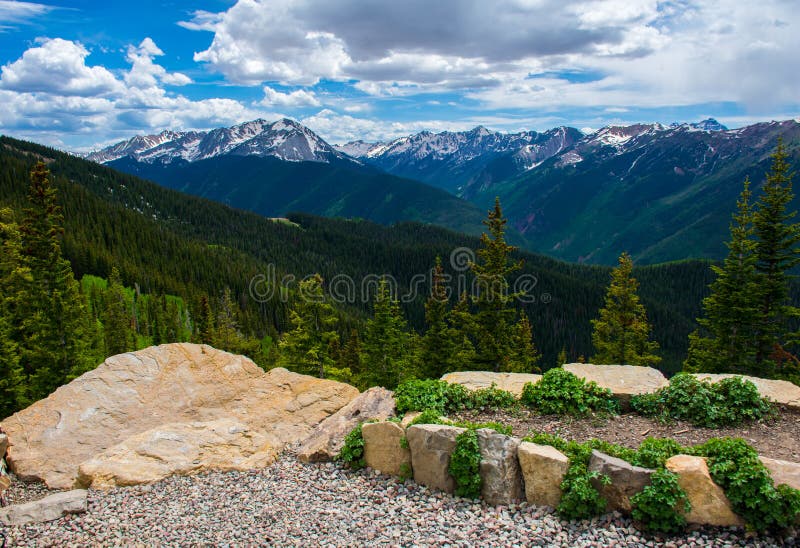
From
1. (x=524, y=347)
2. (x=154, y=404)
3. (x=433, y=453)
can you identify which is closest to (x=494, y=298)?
(x=524, y=347)

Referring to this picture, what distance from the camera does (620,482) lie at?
442 inches

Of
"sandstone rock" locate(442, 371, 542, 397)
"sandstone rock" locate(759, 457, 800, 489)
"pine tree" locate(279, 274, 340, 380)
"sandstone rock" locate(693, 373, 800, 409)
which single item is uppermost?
"sandstone rock" locate(759, 457, 800, 489)

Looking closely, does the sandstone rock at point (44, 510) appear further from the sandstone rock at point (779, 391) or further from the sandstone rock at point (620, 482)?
the sandstone rock at point (779, 391)

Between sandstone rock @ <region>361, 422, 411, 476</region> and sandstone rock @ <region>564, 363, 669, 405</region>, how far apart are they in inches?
301

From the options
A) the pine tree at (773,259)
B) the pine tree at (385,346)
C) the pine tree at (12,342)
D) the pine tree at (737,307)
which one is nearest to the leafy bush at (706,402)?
the pine tree at (737,307)

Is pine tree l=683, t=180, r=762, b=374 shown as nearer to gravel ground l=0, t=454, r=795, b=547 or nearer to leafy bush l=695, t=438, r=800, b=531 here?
leafy bush l=695, t=438, r=800, b=531

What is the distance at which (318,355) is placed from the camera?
37719 mm

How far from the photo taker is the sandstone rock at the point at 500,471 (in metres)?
12.5

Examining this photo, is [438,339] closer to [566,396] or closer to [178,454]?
[566,396]

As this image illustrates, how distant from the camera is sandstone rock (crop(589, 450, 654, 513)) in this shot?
36.4ft

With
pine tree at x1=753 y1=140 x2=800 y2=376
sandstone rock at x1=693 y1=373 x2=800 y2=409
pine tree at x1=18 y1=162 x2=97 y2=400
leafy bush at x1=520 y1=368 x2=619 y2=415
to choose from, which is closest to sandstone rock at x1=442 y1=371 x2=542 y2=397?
leafy bush at x1=520 y1=368 x2=619 y2=415

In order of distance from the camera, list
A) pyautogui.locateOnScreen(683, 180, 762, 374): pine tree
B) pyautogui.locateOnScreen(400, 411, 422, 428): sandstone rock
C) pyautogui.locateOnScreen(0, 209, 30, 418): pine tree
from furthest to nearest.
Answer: pyautogui.locateOnScreen(0, 209, 30, 418): pine tree < pyautogui.locateOnScreen(683, 180, 762, 374): pine tree < pyautogui.locateOnScreen(400, 411, 422, 428): sandstone rock

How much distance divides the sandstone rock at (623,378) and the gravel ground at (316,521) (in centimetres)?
672

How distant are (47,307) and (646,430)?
1484 inches
